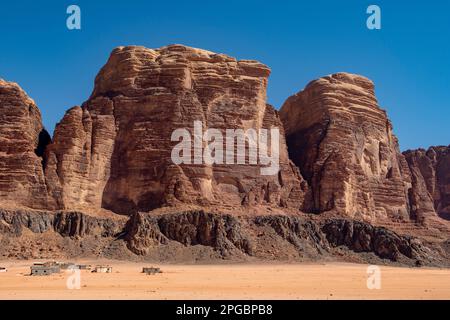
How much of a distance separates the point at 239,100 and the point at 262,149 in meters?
8.04

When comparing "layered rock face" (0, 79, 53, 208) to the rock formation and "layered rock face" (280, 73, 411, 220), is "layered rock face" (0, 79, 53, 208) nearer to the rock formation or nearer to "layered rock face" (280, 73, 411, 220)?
the rock formation

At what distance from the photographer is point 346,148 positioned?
96.3 m

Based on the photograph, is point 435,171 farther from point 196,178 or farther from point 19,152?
point 19,152

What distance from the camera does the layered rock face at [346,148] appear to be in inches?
3634

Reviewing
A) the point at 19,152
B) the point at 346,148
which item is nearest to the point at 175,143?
the point at 19,152

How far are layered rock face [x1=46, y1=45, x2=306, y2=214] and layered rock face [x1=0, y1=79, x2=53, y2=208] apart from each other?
209cm

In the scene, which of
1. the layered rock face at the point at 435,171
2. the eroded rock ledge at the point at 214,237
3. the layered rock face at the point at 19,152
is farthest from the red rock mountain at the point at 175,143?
the layered rock face at the point at 435,171

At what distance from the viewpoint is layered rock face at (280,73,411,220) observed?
9231 cm

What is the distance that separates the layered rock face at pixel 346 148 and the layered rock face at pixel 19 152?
3978 centimetres
